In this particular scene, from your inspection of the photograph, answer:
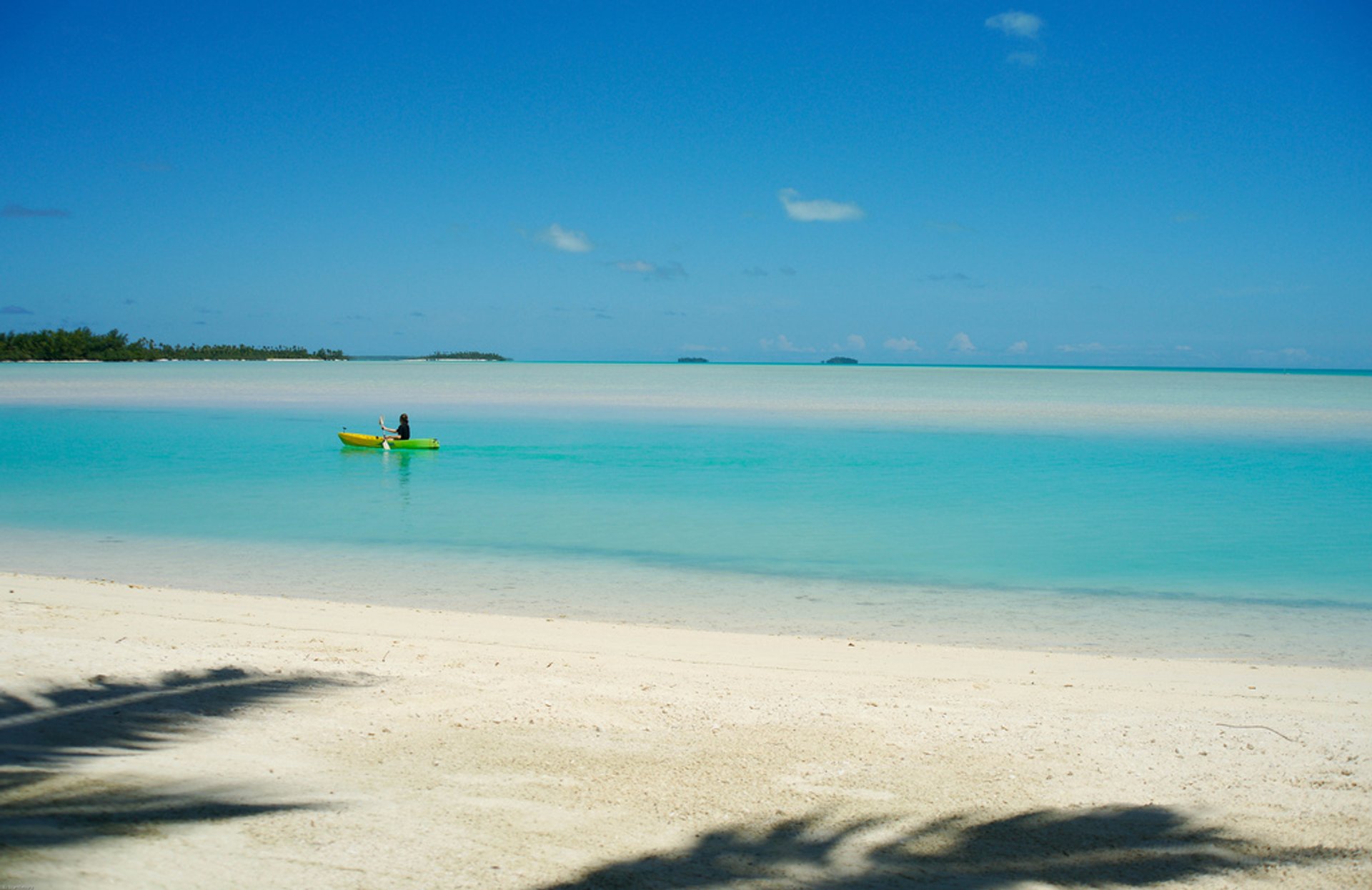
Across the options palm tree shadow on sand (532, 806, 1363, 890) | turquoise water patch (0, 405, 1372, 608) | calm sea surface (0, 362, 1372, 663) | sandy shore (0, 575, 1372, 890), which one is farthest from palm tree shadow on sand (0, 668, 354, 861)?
turquoise water patch (0, 405, 1372, 608)

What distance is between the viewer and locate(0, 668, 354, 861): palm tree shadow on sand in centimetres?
373

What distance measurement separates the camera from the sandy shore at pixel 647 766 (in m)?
3.64

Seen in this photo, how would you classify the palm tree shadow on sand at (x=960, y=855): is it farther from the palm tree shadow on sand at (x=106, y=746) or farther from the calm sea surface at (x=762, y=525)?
the calm sea surface at (x=762, y=525)

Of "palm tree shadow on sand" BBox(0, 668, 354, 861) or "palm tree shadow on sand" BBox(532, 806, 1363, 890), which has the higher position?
"palm tree shadow on sand" BBox(0, 668, 354, 861)

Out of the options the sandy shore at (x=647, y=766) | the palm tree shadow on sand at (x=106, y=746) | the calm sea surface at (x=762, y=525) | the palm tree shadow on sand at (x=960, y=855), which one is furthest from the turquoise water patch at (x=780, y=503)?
the palm tree shadow on sand at (x=960, y=855)

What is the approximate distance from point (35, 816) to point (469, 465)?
2026 centimetres

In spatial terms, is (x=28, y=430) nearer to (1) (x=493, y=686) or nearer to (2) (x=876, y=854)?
(1) (x=493, y=686)

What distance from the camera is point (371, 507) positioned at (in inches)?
663

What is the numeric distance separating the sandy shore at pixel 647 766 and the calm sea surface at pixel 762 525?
2.71 m

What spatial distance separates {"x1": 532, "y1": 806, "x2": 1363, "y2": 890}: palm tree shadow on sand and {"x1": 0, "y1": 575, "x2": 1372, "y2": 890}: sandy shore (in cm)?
1

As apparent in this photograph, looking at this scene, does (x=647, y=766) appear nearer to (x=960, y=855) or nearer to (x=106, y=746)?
(x=960, y=855)

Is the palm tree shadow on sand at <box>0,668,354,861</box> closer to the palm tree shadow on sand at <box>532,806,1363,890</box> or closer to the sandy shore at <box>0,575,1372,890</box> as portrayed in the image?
the sandy shore at <box>0,575,1372,890</box>

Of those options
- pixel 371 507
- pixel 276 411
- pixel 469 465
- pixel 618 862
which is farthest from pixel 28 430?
pixel 618 862

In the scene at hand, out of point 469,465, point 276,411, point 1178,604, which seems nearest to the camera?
point 1178,604
